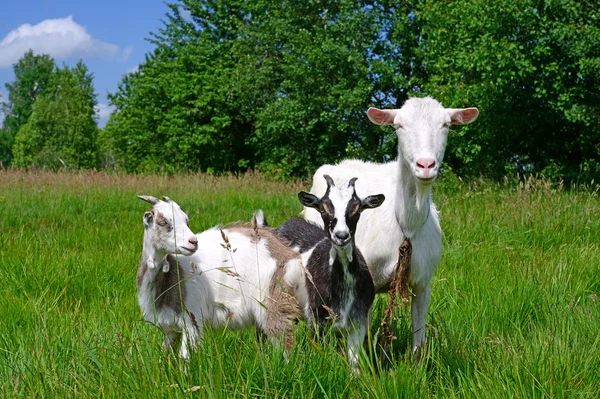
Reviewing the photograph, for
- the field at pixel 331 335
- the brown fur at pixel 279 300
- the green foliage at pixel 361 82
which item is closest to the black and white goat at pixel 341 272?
the brown fur at pixel 279 300

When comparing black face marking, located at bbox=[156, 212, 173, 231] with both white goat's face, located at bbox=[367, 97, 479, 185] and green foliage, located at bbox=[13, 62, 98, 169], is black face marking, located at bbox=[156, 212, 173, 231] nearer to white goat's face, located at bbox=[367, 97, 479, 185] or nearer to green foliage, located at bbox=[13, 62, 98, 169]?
white goat's face, located at bbox=[367, 97, 479, 185]

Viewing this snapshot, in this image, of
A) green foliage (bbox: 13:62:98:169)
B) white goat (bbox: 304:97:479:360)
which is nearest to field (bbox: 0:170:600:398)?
white goat (bbox: 304:97:479:360)

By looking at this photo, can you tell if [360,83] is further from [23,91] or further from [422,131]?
[23,91]

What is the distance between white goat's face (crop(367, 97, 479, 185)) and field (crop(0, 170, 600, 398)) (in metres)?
0.87

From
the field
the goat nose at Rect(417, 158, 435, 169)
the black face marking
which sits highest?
the goat nose at Rect(417, 158, 435, 169)

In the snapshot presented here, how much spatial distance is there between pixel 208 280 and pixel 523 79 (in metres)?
13.9

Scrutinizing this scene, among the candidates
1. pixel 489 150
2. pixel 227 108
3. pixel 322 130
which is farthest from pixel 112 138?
pixel 489 150

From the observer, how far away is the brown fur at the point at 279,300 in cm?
364

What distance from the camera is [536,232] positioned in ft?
23.3

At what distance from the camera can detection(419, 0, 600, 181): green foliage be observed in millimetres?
14602

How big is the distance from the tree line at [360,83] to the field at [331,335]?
4.29 metres

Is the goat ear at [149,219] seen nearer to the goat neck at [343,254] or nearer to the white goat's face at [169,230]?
the white goat's face at [169,230]

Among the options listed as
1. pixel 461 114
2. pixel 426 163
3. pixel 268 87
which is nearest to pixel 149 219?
pixel 426 163

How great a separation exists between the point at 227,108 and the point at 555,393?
90.2 feet
